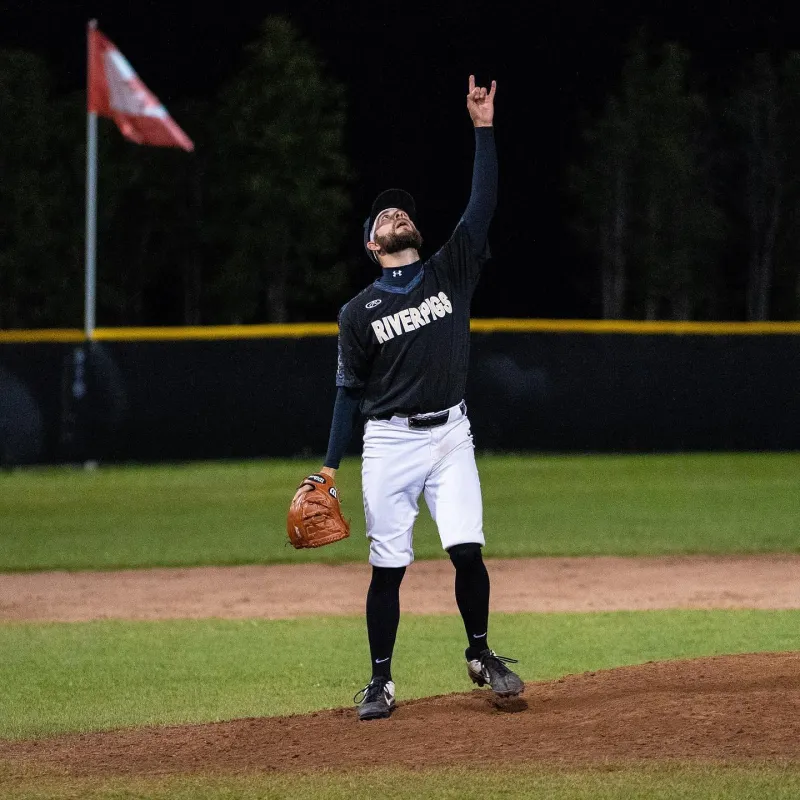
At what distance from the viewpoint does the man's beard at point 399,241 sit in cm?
497

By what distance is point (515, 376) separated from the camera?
679 inches

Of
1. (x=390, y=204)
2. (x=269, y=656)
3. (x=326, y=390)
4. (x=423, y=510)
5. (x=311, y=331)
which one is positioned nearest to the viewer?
(x=390, y=204)

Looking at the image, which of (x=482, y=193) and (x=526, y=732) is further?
(x=482, y=193)

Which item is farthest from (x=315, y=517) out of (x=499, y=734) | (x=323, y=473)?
(x=499, y=734)

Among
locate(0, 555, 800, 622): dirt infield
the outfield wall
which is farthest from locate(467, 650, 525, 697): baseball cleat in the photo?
the outfield wall

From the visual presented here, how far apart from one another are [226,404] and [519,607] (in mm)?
9081

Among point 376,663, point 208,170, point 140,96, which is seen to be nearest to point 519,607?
point 376,663

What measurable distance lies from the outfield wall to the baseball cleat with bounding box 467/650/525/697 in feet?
39.0

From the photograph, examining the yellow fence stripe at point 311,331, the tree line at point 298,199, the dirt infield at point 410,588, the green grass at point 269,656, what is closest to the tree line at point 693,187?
the tree line at point 298,199

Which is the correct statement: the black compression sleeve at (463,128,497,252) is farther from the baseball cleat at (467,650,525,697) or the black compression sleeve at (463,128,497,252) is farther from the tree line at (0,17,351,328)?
the tree line at (0,17,351,328)

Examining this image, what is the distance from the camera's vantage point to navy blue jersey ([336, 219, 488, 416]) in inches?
192

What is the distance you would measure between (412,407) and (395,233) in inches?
23.9

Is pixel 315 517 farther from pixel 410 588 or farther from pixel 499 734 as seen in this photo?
pixel 410 588

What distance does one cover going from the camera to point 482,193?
5.00 meters
